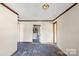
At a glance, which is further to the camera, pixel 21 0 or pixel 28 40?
pixel 28 40

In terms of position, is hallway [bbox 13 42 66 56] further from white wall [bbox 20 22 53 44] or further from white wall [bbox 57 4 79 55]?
white wall [bbox 20 22 53 44]

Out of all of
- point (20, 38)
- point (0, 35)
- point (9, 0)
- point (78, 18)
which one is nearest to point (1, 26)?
point (0, 35)

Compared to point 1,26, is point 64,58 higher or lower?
lower

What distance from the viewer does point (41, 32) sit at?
35.9 feet

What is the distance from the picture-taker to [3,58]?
0.81 metres

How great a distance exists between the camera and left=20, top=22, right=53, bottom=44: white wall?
10812 millimetres

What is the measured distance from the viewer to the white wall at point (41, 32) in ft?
35.5

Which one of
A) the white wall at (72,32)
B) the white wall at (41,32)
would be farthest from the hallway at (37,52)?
the white wall at (41,32)

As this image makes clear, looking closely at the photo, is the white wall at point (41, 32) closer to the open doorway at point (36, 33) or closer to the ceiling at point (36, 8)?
the open doorway at point (36, 33)

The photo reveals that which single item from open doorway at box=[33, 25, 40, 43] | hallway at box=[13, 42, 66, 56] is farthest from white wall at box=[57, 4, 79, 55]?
open doorway at box=[33, 25, 40, 43]

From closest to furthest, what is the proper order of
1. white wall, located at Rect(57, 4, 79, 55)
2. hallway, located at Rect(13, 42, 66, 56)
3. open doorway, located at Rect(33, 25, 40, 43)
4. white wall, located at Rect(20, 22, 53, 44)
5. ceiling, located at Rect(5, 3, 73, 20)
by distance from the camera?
1. white wall, located at Rect(57, 4, 79, 55)
2. ceiling, located at Rect(5, 3, 73, 20)
3. hallway, located at Rect(13, 42, 66, 56)
4. white wall, located at Rect(20, 22, 53, 44)
5. open doorway, located at Rect(33, 25, 40, 43)

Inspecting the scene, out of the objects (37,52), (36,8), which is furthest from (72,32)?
(37,52)

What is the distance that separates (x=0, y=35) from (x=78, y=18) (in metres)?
2.48

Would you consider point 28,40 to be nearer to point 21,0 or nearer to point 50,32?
point 50,32
